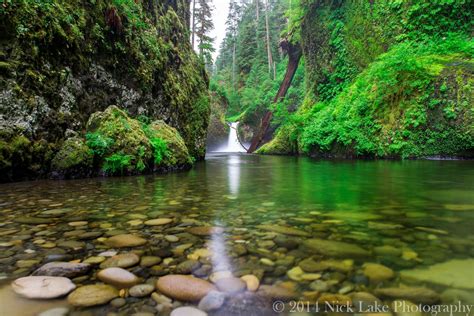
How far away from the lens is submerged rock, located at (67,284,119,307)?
112 centimetres

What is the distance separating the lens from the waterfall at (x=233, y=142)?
2710 cm

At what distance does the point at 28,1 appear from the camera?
5031mm

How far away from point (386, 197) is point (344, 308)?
2636 millimetres

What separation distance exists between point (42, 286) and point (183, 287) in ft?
2.00

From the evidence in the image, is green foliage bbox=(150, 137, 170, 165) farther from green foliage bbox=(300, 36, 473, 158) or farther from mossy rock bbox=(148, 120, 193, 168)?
green foliage bbox=(300, 36, 473, 158)

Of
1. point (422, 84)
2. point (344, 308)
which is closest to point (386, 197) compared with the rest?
point (344, 308)

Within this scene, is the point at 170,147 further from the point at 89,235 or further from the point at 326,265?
the point at 326,265

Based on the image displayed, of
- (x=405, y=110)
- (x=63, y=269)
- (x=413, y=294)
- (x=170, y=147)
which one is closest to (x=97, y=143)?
(x=170, y=147)

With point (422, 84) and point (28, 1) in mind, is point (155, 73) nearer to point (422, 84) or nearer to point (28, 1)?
point (28, 1)

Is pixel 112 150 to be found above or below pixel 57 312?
above

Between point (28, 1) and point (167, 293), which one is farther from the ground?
point (28, 1)

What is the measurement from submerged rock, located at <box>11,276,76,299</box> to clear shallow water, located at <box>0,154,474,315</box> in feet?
0.21

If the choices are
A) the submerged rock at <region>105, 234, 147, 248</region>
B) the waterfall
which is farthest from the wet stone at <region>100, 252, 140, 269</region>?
the waterfall

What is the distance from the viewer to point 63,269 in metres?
1.38
